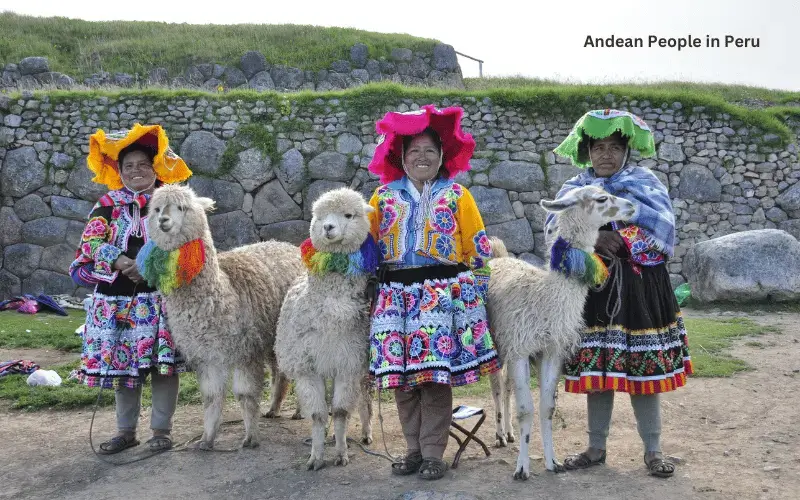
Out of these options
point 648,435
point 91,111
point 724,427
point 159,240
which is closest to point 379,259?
point 159,240

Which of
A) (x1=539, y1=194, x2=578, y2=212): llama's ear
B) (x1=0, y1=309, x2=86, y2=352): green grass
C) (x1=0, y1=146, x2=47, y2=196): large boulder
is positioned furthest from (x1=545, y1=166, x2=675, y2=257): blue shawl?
(x1=0, y1=146, x2=47, y2=196): large boulder

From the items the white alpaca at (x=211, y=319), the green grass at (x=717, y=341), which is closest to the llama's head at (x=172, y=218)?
the white alpaca at (x=211, y=319)

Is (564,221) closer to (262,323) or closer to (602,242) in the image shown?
(602,242)

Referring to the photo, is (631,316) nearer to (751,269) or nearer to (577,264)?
(577,264)

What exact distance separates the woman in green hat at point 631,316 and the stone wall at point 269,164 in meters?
6.10

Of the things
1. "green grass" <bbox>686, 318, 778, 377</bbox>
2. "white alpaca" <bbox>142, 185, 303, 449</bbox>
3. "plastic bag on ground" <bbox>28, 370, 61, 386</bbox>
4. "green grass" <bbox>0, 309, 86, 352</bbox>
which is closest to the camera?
"white alpaca" <bbox>142, 185, 303, 449</bbox>

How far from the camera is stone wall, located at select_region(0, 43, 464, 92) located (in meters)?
14.4

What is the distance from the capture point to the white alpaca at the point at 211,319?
3.62m

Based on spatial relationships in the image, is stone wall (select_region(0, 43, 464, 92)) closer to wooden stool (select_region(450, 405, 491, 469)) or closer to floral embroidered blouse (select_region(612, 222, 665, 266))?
wooden stool (select_region(450, 405, 491, 469))

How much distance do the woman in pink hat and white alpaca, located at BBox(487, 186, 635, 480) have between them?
13 centimetres

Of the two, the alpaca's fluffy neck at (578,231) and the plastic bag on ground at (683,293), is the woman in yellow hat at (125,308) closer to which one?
the alpaca's fluffy neck at (578,231)

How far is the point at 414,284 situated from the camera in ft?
10.9

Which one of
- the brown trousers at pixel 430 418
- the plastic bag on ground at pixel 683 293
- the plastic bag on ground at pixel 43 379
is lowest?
the plastic bag on ground at pixel 683 293

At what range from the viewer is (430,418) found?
333cm
